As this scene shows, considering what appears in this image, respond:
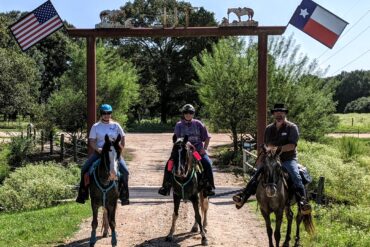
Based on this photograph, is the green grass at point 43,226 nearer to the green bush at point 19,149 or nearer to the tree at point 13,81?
the green bush at point 19,149

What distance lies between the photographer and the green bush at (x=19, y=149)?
2562 centimetres

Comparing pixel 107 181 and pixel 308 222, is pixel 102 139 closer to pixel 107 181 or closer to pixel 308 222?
pixel 107 181

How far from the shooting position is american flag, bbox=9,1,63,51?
1476cm

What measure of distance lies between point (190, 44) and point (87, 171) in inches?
2099

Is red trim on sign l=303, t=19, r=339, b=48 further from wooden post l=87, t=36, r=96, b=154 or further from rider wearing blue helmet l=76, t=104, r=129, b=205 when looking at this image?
rider wearing blue helmet l=76, t=104, r=129, b=205

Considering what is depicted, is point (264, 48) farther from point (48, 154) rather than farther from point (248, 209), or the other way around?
point (48, 154)

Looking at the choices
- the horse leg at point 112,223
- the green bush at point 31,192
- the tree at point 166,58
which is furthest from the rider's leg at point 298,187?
the tree at point 166,58

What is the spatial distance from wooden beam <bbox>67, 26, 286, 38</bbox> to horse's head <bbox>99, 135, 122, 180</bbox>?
7908mm

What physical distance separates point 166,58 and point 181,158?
5428cm

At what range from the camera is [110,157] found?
796 centimetres

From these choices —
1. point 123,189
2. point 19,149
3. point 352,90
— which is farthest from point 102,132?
point 352,90

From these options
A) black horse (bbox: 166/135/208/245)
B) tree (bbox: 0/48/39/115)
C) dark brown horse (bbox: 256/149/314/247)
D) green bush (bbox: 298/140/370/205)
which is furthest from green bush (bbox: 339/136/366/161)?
tree (bbox: 0/48/39/115)

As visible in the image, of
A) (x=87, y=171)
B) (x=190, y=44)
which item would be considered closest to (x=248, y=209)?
(x=87, y=171)

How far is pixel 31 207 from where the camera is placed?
14523mm
